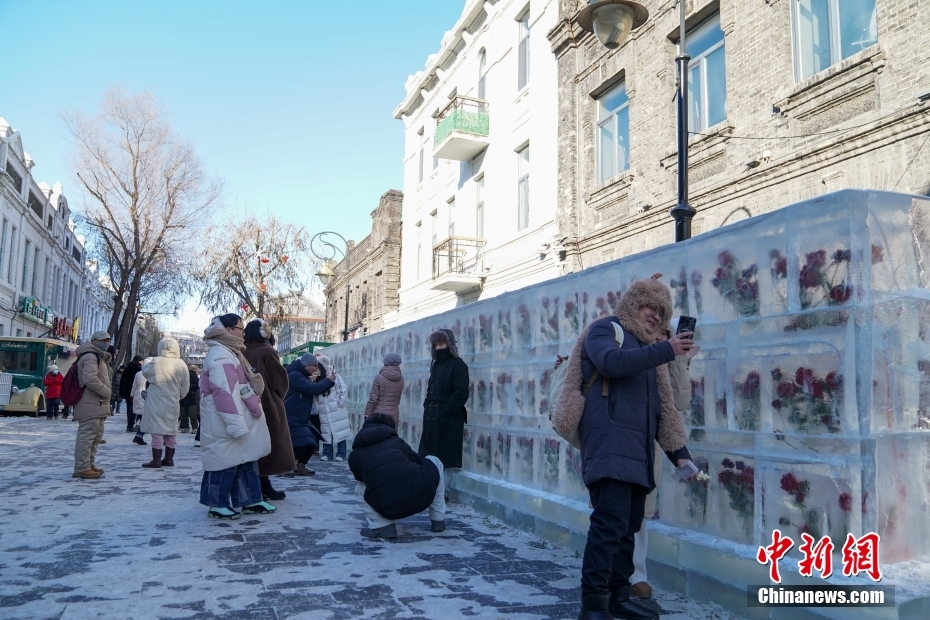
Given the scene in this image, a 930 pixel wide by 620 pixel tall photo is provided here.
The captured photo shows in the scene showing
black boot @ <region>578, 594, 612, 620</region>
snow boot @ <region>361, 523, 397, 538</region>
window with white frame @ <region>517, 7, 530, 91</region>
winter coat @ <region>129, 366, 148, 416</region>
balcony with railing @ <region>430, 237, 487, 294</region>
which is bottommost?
snow boot @ <region>361, 523, 397, 538</region>

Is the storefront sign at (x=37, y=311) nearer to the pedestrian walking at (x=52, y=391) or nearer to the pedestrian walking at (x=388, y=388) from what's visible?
the pedestrian walking at (x=52, y=391)

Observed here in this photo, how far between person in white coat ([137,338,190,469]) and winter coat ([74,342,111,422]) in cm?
62

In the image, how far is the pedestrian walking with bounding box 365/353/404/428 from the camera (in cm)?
903

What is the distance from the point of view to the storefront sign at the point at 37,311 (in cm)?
3741

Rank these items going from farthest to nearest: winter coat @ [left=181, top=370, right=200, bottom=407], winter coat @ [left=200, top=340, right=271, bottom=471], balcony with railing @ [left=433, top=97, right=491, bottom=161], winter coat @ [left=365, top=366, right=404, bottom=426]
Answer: balcony with railing @ [left=433, top=97, right=491, bottom=161]
winter coat @ [left=181, top=370, right=200, bottom=407]
winter coat @ [left=365, top=366, right=404, bottom=426]
winter coat @ [left=200, top=340, right=271, bottom=471]

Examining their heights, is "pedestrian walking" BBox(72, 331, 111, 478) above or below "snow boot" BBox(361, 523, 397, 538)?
above

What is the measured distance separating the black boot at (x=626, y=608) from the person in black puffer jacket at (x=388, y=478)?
2168mm

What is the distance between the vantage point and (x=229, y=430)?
20.4ft

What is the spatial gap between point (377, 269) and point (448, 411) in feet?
79.8

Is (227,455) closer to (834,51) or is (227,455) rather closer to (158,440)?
(158,440)

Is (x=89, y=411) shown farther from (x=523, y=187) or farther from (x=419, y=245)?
(x=419, y=245)

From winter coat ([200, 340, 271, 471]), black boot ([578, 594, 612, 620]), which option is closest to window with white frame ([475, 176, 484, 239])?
winter coat ([200, 340, 271, 471])

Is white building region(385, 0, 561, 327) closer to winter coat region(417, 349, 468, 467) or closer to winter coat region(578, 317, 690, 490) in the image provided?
winter coat region(417, 349, 468, 467)

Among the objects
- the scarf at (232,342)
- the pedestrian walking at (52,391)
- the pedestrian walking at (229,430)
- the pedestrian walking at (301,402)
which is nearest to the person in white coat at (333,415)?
the pedestrian walking at (301,402)
